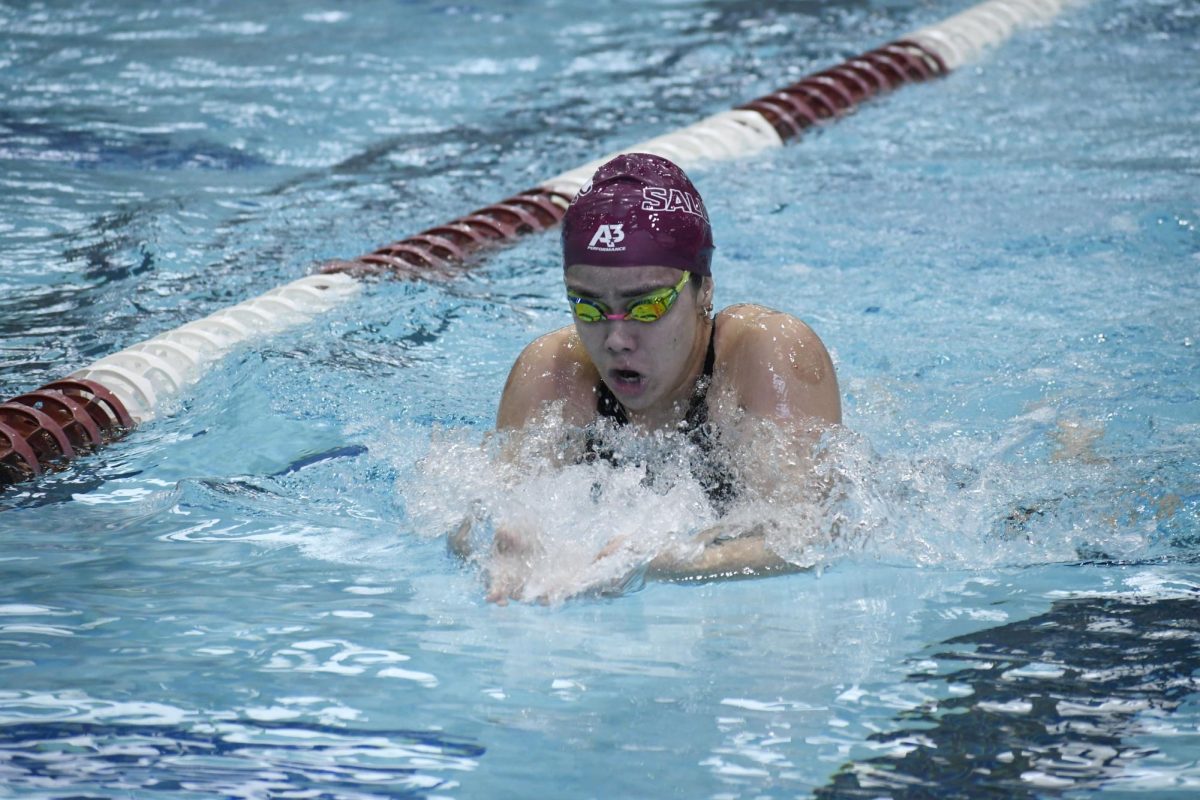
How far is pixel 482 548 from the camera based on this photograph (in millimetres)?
3143

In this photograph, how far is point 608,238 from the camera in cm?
298

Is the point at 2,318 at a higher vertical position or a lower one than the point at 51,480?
higher

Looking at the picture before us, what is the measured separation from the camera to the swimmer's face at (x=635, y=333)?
9.80 feet

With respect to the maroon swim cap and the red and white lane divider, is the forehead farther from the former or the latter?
the red and white lane divider

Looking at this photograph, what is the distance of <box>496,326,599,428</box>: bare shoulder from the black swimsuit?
5 cm

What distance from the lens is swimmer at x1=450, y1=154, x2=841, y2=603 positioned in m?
2.99

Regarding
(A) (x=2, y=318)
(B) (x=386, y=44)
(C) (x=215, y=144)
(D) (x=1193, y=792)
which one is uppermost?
(B) (x=386, y=44)

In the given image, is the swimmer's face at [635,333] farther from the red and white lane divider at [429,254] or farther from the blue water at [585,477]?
the red and white lane divider at [429,254]

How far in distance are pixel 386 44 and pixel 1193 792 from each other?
8158 mm

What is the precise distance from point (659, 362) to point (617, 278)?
226 mm

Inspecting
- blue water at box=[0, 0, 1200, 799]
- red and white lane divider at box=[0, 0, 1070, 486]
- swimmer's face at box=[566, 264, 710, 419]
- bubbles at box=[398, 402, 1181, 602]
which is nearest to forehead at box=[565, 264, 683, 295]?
swimmer's face at box=[566, 264, 710, 419]

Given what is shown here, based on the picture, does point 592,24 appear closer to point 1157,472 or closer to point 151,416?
point 151,416

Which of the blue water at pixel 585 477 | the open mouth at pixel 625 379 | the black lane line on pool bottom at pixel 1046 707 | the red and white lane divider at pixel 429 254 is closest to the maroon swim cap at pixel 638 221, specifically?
the open mouth at pixel 625 379

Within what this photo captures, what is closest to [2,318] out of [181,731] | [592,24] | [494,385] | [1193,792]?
[494,385]
